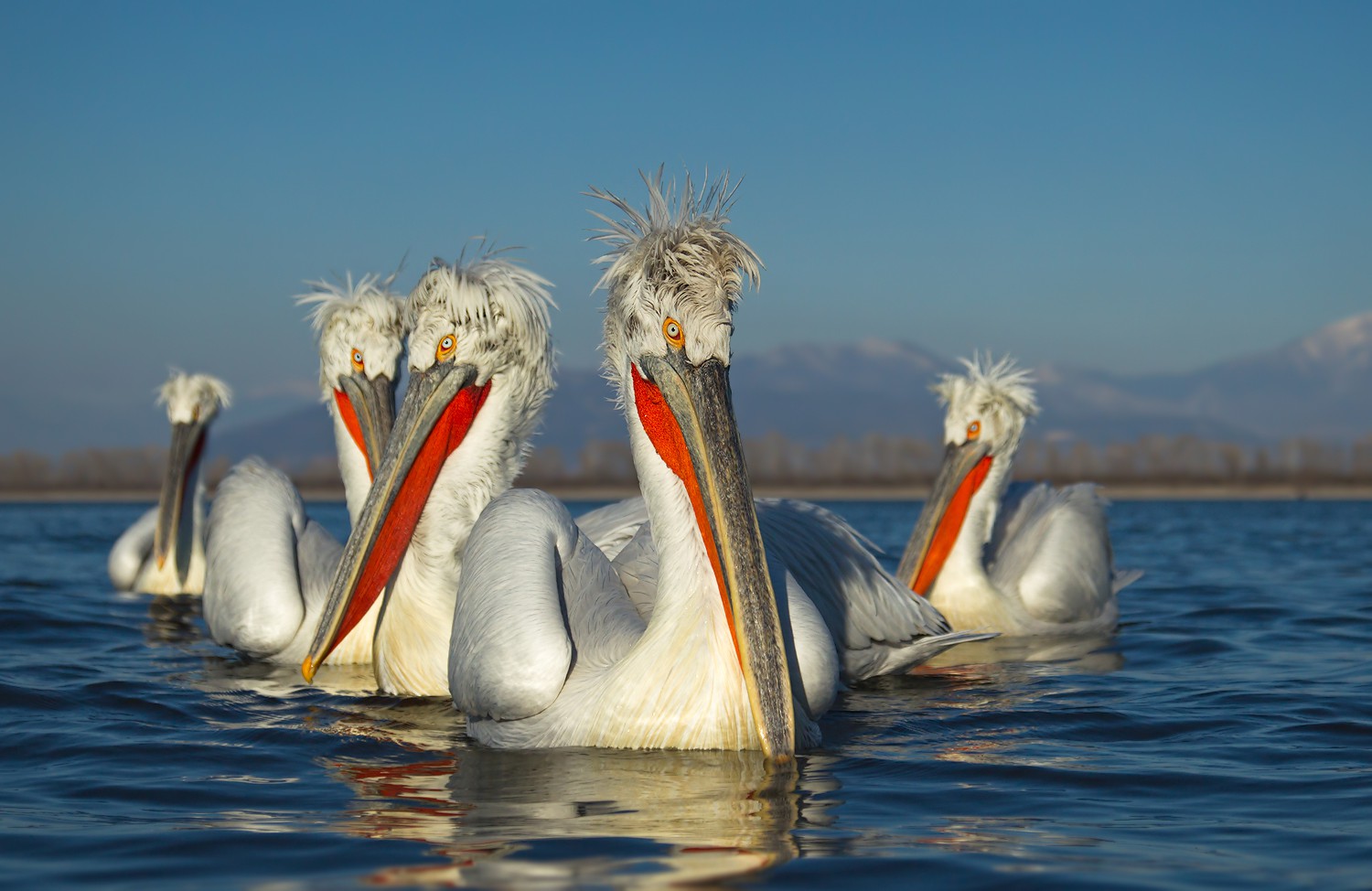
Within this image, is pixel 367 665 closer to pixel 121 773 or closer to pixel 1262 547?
pixel 121 773

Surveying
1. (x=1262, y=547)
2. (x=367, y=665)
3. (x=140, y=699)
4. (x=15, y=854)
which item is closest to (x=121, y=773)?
(x=15, y=854)

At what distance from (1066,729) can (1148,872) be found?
1668 mm

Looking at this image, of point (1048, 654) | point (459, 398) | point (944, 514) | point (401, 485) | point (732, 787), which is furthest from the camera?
point (944, 514)

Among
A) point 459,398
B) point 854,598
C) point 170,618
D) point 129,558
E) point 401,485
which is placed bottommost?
point 170,618

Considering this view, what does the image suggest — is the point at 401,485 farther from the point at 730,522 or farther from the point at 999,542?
the point at 999,542

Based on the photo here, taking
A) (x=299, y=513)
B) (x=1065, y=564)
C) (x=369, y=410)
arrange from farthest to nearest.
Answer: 1. (x=1065, y=564)
2. (x=299, y=513)
3. (x=369, y=410)

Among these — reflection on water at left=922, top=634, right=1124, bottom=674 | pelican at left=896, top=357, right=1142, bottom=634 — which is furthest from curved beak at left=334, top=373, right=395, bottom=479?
pelican at left=896, top=357, right=1142, bottom=634

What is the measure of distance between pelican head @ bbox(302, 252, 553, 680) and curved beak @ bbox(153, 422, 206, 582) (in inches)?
197

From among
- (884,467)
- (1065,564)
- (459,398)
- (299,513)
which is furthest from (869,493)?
(459,398)

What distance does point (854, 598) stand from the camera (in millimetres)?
4930

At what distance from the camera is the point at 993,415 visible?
7.58 meters

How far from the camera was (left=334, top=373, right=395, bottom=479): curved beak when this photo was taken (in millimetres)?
5656

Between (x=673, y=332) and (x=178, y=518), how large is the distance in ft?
22.7

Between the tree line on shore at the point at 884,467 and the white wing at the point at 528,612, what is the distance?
51264 millimetres
